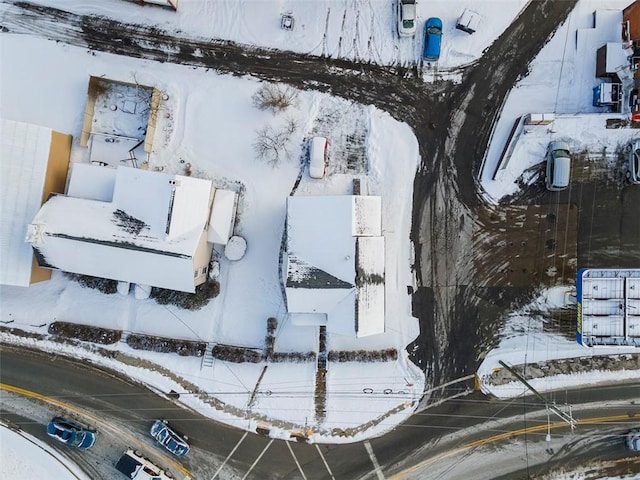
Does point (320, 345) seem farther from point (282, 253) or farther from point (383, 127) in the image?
point (383, 127)

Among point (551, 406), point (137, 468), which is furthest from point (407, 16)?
point (137, 468)

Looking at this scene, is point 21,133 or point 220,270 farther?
point 220,270

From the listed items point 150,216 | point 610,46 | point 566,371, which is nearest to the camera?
point 150,216

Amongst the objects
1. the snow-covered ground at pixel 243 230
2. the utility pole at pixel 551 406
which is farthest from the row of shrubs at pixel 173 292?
the utility pole at pixel 551 406

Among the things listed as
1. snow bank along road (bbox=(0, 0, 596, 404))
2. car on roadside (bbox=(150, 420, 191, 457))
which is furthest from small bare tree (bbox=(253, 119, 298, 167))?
car on roadside (bbox=(150, 420, 191, 457))

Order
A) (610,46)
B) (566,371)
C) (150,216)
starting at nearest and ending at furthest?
(150,216), (610,46), (566,371)

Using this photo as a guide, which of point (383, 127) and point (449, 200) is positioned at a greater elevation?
point (383, 127)

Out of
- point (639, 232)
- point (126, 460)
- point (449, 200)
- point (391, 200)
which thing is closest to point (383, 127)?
point (391, 200)

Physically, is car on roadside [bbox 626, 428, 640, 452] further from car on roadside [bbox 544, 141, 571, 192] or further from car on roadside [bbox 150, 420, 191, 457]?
car on roadside [bbox 150, 420, 191, 457]
